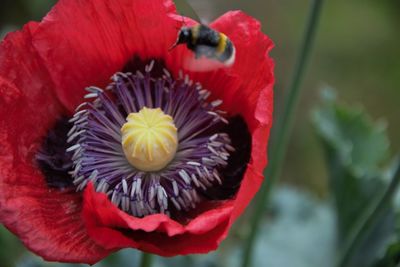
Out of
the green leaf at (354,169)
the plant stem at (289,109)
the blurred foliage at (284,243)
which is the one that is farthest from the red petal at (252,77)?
the blurred foliage at (284,243)

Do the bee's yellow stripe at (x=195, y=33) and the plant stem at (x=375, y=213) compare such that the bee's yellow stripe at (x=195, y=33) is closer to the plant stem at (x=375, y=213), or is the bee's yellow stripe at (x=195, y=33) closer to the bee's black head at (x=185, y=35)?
the bee's black head at (x=185, y=35)

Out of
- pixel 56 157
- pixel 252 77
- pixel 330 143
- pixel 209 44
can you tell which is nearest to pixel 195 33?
pixel 209 44

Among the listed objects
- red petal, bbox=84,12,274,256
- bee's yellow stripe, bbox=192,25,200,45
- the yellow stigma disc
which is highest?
bee's yellow stripe, bbox=192,25,200,45

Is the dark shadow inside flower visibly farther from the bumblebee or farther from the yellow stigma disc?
the bumblebee

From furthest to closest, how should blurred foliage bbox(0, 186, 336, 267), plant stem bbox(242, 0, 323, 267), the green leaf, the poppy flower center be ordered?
1. blurred foliage bbox(0, 186, 336, 267)
2. the green leaf
3. plant stem bbox(242, 0, 323, 267)
4. the poppy flower center

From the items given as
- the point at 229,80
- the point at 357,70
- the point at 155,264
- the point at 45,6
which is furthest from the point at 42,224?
the point at 357,70

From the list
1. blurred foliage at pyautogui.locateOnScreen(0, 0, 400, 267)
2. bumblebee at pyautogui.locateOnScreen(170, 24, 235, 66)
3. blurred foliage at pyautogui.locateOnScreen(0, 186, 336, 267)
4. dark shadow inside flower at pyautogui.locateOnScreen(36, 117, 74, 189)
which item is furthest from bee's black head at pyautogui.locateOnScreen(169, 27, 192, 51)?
blurred foliage at pyautogui.locateOnScreen(0, 186, 336, 267)
